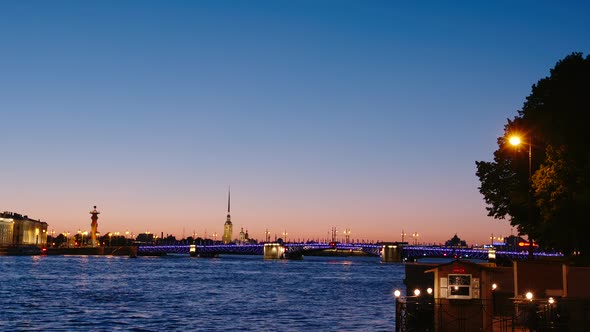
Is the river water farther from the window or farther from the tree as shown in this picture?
the window

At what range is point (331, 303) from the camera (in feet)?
281

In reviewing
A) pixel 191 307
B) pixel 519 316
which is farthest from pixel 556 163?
pixel 191 307

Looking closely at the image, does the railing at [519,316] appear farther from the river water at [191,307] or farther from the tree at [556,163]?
the river water at [191,307]

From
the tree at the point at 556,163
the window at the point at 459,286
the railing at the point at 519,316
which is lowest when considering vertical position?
the railing at the point at 519,316

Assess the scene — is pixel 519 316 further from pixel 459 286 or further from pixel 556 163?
pixel 556 163

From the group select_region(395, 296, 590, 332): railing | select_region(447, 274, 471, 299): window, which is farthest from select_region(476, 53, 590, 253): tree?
select_region(447, 274, 471, 299): window

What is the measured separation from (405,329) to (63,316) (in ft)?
116

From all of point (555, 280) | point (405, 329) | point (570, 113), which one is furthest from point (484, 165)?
point (405, 329)

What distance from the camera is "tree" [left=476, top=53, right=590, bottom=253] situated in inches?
2020

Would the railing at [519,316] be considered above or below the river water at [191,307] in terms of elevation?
above

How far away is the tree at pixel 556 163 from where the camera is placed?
5131 cm

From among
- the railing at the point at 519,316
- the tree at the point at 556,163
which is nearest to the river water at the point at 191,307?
the tree at the point at 556,163

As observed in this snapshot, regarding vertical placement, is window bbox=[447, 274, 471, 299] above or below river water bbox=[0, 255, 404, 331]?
above

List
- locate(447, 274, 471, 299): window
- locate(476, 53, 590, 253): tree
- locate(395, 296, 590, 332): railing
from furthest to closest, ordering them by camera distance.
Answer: locate(476, 53, 590, 253): tree → locate(447, 274, 471, 299): window → locate(395, 296, 590, 332): railing
